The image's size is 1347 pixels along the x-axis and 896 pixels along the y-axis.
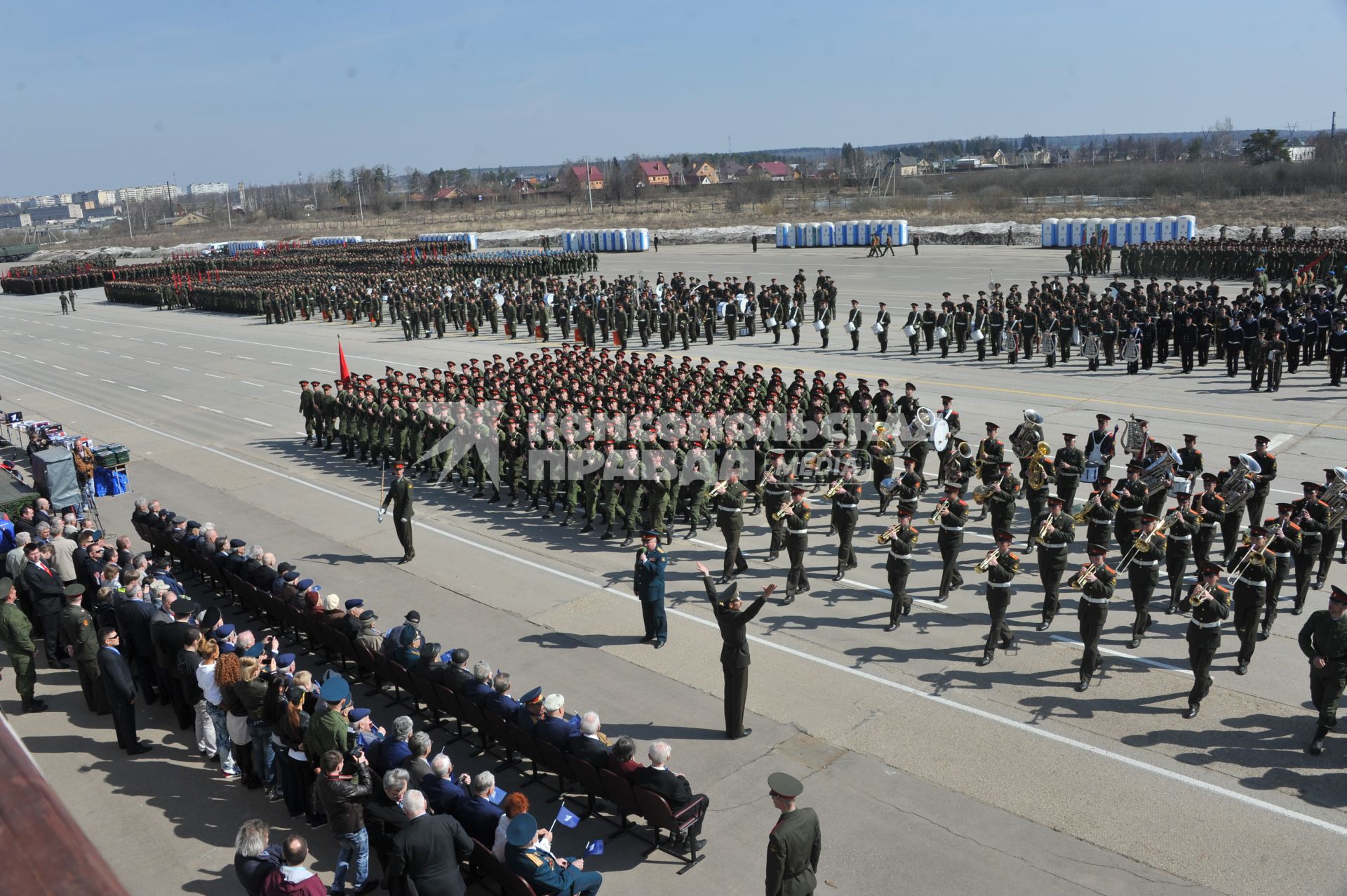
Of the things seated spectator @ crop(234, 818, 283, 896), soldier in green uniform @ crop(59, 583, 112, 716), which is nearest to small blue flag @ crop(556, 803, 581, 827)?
seated spectator @ crop(234, 818, 283, 896)

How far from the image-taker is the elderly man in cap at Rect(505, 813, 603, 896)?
6691 mm

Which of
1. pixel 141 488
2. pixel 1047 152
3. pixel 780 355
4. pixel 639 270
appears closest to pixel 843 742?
pixel 141 488

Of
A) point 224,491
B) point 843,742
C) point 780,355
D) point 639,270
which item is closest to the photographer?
point 843,742

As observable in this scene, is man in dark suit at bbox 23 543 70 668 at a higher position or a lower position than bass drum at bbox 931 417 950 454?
lower

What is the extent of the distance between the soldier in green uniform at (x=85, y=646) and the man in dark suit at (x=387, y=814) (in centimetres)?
412

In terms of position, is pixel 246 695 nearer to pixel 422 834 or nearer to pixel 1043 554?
pixel 422 834

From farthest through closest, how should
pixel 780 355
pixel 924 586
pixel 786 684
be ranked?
pixel 780 355 → pixel 924 586 → pixel 786 684

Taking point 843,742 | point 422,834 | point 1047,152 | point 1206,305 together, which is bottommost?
point 843,742

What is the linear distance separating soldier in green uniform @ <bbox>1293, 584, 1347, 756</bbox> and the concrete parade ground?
13.9 inches

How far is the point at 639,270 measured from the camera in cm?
5362

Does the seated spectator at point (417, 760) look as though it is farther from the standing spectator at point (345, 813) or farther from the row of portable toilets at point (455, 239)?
the row of portable toilets at point (455, 239)

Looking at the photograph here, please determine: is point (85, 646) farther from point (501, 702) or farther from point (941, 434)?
point (941, 434)

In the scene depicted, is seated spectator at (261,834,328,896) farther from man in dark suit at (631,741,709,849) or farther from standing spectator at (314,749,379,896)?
man in dark suit at (631,741,709,849)

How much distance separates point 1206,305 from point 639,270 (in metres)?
32.4
